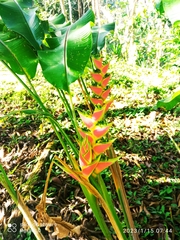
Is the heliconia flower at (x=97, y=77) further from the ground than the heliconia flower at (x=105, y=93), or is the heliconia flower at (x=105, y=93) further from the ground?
the heliconia flower at (x=97, y=77)

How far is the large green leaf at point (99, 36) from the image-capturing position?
0.88m

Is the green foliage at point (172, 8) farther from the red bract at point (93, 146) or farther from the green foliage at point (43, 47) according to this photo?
the red bract at point (93, 146)

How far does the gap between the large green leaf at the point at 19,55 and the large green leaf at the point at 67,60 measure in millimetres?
82

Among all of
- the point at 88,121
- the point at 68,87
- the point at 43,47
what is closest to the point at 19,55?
the point at 43,47

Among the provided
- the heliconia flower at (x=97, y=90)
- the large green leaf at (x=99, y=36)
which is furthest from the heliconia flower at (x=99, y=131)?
the large green leaf at (x=99, y=36)

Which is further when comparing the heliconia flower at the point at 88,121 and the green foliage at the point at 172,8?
A: the green foliage at the point at 172,8

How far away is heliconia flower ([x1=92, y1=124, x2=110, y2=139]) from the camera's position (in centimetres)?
48

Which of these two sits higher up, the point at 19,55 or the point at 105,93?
the point at 19,55

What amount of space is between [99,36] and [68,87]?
0.46m

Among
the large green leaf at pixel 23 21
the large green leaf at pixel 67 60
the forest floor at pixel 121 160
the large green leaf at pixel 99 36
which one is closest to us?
the large green leaf at pixel 67 60

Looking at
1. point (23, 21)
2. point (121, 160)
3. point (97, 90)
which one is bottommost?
point (121, 160)

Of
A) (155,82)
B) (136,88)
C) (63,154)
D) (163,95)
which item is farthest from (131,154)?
(155,82)

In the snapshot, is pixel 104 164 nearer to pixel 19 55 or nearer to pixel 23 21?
pixel 19 55

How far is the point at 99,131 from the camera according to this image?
481 millimetres
